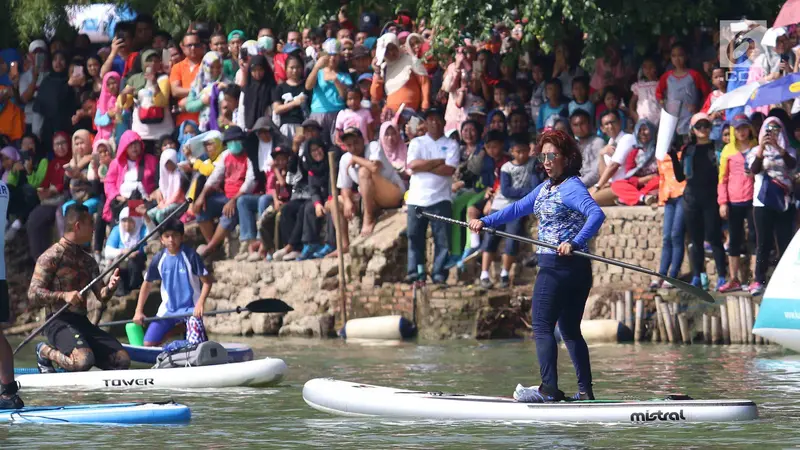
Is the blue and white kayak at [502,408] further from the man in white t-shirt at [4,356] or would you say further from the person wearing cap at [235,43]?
the person wearing cap at [235,43]

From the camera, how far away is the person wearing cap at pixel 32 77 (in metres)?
Answer: 24.1

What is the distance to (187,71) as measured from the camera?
22156 millimetres

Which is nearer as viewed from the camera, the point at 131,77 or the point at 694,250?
the point at 694,250

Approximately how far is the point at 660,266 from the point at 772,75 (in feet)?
7.23

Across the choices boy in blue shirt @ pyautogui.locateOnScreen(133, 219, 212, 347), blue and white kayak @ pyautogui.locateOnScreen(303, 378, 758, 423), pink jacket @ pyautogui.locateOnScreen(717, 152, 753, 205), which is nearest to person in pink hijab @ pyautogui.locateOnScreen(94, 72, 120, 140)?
boy in blue shirt @ pyautogui.locateOnScreen(133, 219, 212, 347)

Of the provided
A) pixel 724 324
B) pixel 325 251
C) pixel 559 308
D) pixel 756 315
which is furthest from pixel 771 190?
pixel 559 308

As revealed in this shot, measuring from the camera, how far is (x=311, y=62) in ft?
68.1

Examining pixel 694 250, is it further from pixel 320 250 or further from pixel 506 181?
pixel 320 250

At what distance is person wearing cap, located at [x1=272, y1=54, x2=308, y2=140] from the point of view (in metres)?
20.5

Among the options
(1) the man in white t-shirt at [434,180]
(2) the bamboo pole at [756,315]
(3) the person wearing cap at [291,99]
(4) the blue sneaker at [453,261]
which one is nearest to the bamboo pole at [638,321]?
(2) the bamboo pole at [756,315]

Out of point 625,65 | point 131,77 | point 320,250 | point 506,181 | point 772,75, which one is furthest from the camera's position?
point 131,77

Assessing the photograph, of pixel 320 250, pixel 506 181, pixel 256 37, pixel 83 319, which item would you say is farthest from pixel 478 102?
pixel 83 319

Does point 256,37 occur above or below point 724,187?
above

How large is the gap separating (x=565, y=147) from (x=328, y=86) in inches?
382
